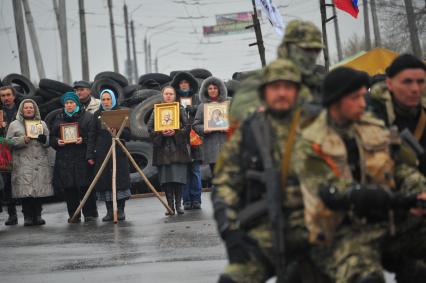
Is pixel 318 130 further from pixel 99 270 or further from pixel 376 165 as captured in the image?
pixel 99 270

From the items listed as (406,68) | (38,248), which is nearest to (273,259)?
(406,68)

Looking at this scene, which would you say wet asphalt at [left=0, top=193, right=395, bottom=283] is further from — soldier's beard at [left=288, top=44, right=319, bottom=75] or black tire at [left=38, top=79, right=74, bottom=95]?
black tire at [left=38, top=79, right=74, bottom=95]

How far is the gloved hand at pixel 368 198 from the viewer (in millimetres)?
6078

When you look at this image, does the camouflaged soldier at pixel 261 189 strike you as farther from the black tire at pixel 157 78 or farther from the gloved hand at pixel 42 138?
the black tire at pixel 157 78

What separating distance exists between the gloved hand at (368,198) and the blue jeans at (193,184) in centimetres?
1090

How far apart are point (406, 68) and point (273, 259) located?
4.72 ft

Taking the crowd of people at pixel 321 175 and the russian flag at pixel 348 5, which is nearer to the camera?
the crowd of people at pixel 321 175

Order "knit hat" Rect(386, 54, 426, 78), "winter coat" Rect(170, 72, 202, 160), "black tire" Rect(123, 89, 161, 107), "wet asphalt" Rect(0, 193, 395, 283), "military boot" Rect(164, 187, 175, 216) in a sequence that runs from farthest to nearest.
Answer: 1. "black tire" Rect(123, 89, 161, 107)
2. "winter coat" Rect(170, 72, 202, 160)
3. "military boot" Rect(164, 187, 175, 216)
4. "wet asphalt" Rect(0, 193, 395, 283)
5. "knit hat" Rect(386, 54, 426, 78)

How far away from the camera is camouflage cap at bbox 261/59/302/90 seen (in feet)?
20.7

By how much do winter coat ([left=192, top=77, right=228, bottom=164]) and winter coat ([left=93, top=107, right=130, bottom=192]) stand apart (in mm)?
1110

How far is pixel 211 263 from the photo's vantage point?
11203mm

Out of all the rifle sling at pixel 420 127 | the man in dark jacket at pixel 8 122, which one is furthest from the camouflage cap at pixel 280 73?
the man in dark jacket at pixel 8 122

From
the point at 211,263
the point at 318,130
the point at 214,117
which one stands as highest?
the point at 214,117

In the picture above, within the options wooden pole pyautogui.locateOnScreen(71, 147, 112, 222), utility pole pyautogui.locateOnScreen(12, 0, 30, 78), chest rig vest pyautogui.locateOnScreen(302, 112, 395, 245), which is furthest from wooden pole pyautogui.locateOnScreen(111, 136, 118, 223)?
utility pole pyautogui.locateOnScreen(12, 0, 30, 78)
